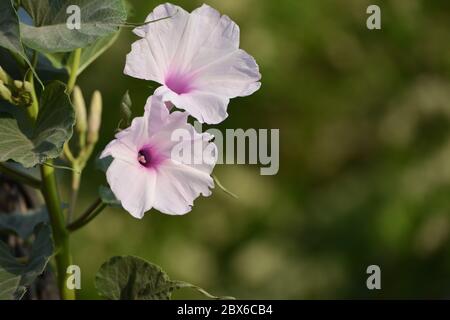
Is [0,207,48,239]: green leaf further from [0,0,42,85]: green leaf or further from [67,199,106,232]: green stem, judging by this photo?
[0,0,42,85]: green leaf

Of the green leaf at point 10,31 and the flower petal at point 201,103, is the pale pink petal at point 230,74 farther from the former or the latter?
the green leaf at point 10,31

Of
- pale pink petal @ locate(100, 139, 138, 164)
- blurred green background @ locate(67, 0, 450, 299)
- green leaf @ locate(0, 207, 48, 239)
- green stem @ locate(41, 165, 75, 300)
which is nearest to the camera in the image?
pale pink petal @ locate(100, 139, 138, 164)

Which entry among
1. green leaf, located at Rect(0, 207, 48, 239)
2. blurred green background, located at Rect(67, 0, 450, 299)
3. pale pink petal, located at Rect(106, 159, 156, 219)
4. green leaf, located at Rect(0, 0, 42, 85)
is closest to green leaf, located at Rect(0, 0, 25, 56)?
green leaf, located at Rect(0, 0, 42, 85)

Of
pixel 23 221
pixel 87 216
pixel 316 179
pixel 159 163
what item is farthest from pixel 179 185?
pixel 316 179

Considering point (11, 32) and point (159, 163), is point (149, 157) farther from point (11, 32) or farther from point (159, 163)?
point (11, 32)

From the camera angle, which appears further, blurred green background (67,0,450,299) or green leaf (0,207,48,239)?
blurred green background (67,0,450,299)

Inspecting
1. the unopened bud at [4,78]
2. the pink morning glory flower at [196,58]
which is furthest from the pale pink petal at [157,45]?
the unopened bud at [4,78]

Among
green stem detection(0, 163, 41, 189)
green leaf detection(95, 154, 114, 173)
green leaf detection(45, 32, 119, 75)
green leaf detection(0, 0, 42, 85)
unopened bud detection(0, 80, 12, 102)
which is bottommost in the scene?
green stem detection(0, 163, 41, 189)

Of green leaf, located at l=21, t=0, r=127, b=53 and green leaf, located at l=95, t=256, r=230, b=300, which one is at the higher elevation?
green leaf, located at l=21, t=0, r=127, b=53
